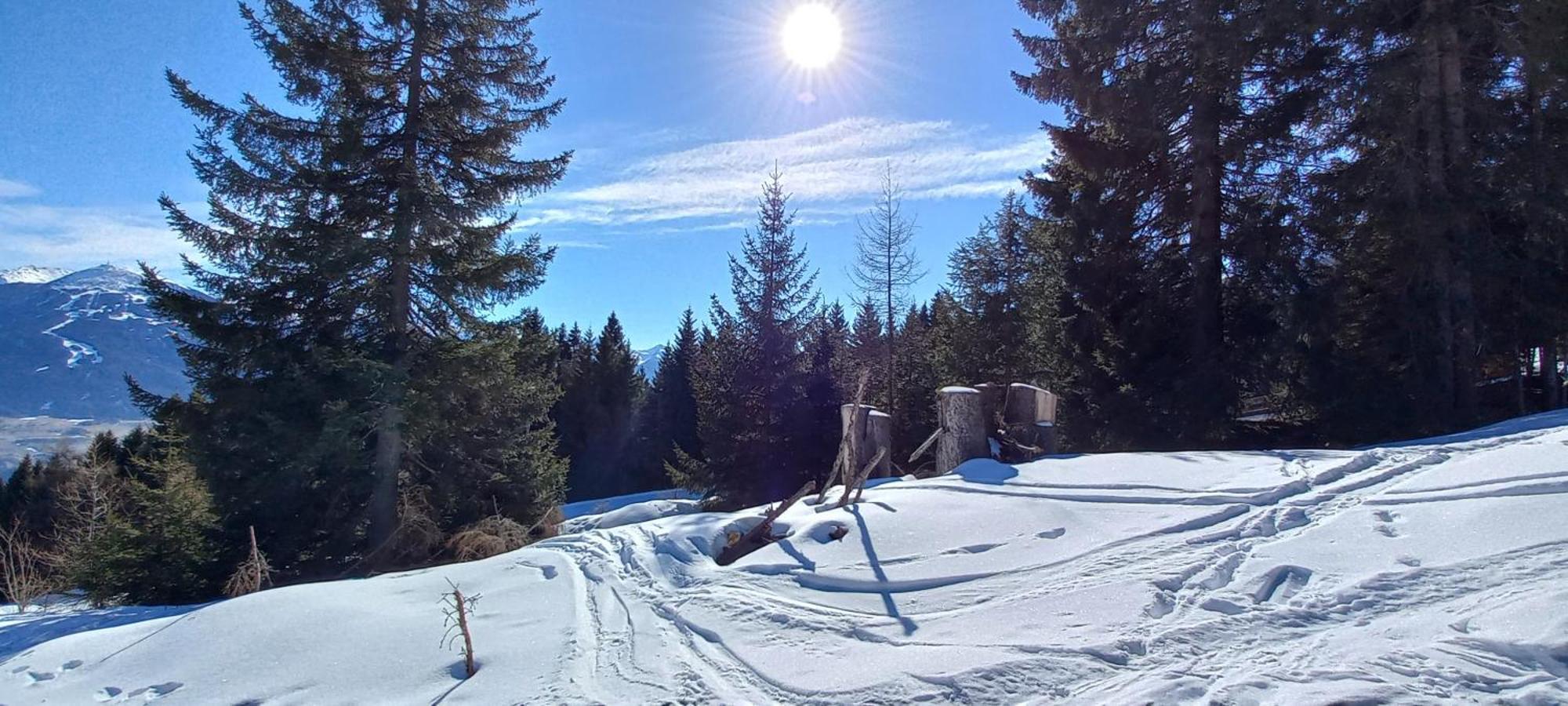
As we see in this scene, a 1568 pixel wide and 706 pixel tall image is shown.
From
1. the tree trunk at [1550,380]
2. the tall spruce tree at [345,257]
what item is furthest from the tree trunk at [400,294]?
the tree trunk at [1550,380]

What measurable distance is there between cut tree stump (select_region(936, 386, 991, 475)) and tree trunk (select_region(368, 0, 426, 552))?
8.02 m

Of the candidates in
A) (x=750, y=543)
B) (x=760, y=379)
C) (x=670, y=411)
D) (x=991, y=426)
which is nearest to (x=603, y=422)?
(x=670, y=411)

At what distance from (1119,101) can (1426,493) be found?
10213 mm

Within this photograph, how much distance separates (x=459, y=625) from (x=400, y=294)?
27.6 feet

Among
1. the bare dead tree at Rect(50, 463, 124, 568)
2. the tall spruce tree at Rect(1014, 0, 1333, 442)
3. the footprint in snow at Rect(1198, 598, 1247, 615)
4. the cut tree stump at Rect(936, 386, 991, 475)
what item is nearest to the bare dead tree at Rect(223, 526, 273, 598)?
the bare dead tree at Rect(50, 463, 124, 568)

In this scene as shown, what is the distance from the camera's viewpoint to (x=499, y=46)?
11.9 meters

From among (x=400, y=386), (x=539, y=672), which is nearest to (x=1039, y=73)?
(x=400, y=386)

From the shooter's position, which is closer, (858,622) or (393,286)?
(858,622)

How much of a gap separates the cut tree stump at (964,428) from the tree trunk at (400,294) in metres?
8.02

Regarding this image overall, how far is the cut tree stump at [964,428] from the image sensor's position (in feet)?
27.7

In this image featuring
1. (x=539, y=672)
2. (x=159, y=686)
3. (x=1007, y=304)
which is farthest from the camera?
(x=1007, y=304)

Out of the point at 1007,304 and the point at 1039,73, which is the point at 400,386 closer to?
the point at 1039,73

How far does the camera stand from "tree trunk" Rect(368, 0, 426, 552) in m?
10.7

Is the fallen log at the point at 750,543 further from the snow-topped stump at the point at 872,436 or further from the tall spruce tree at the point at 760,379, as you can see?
the tall spruce tree at the point at 760,379
